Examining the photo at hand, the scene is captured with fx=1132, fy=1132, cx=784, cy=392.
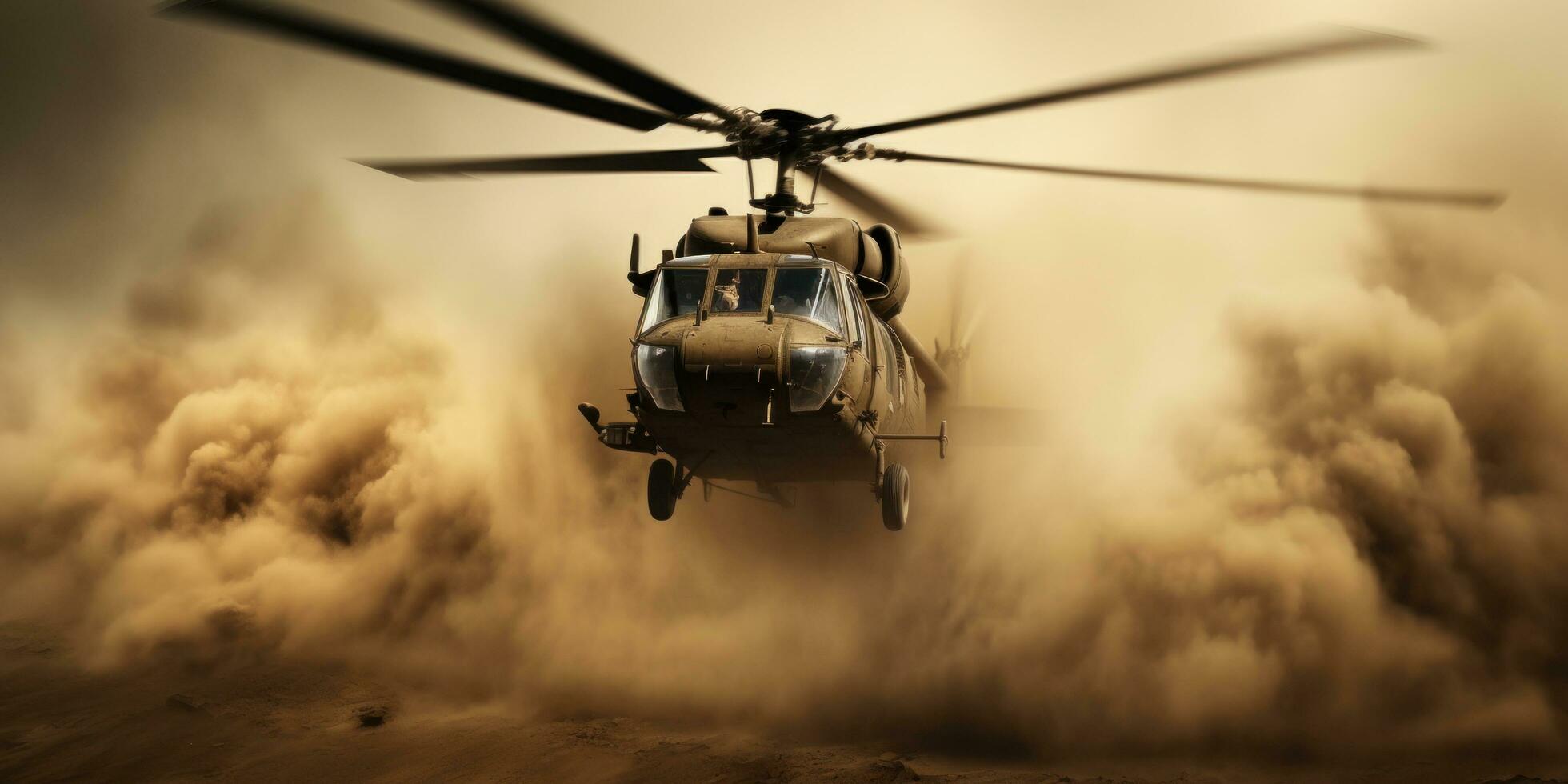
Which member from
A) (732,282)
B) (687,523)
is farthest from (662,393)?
(687,523)

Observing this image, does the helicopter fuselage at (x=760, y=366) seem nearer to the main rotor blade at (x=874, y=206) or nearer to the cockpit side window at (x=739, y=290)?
the cockpit side window at (x=739, y=290)

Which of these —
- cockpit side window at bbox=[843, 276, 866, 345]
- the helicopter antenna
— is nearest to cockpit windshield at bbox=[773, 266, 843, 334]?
cockpit side window at bbox=[843, 276, 866, 345]

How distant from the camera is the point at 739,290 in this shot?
9523mm

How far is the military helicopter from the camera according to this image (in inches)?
318

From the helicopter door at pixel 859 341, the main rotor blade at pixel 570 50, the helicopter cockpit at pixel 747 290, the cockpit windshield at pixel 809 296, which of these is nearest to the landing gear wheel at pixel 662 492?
the helicopter cockpit at pixel 747 290

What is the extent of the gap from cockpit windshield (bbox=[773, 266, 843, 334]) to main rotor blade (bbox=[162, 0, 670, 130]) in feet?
6.09

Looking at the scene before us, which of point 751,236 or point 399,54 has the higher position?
point 399,54

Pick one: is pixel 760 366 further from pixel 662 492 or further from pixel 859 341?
pixel 662 492

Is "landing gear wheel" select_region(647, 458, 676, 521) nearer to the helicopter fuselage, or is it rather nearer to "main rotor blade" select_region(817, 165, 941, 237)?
the helicopter fuselage

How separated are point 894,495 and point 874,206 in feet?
10.2

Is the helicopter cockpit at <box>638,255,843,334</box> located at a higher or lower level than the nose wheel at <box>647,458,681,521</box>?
higher

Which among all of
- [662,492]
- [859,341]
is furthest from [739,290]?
[662,492]

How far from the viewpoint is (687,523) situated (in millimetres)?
18594

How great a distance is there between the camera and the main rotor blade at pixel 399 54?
19.3 feet
